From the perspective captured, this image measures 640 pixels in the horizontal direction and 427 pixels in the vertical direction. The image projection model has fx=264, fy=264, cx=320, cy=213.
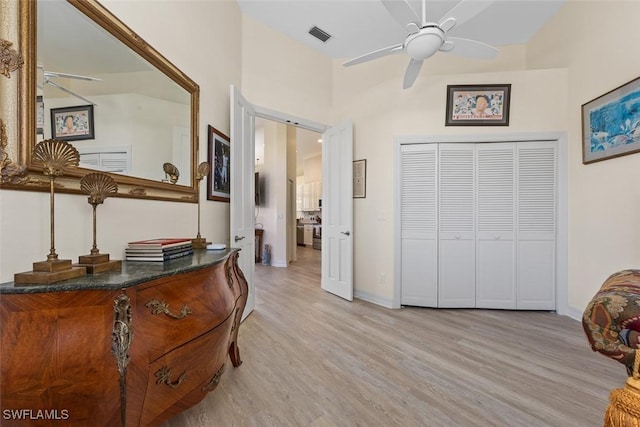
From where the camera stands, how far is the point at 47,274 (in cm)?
88

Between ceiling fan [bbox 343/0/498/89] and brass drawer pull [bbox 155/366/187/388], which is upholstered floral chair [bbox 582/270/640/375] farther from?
ceiling fan [bbox 343/0/498/89]

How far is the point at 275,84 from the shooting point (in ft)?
10.7

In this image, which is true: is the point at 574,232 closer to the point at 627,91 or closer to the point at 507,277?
the point at 507,277

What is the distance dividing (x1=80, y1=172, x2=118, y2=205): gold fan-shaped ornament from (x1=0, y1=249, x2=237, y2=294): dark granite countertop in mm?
327

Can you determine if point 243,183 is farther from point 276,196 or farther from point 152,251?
point 276,196

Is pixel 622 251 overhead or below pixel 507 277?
overhead

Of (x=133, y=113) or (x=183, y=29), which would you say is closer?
(x=133, y=113)

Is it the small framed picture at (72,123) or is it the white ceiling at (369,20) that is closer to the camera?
the small framed picture at (72,123)

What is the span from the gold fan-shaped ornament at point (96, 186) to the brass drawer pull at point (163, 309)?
523 millimetres

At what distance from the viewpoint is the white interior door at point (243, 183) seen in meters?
2.46

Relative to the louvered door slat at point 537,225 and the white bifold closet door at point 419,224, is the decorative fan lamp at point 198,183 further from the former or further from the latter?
the louvered door slat at point 537,225

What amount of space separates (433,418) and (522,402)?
1.91ft

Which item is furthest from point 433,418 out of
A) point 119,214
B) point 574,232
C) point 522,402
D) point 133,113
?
point 574,232

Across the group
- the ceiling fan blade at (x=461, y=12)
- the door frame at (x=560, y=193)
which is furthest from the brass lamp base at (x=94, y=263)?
the door frame at (x=560, y=193)
